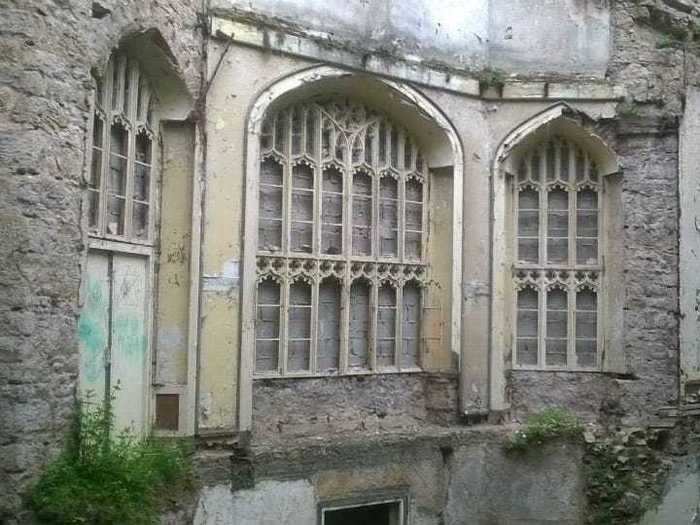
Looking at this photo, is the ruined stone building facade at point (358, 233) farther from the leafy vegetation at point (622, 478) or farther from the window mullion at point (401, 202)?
the leafy vegetation at point (622, 478)

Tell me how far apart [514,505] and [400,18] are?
224 inches

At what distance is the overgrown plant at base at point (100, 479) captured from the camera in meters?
5.92

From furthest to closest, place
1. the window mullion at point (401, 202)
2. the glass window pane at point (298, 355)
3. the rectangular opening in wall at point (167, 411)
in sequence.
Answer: the window mullion at point (401, 202), the glass window pane at point (298, 355), the rectangular opening in wall at point (167, 411)

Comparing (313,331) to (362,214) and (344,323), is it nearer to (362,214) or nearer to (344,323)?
(344,323)

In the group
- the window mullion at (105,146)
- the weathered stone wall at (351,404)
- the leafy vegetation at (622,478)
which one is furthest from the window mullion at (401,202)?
the window mullion at (105,146)

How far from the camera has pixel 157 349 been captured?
8008 mm

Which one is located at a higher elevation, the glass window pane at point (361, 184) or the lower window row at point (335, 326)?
the glass window pane at point (361, 184)

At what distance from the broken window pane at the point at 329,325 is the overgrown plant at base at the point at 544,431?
2.28 metres

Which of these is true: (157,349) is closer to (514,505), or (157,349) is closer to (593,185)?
(514,505)

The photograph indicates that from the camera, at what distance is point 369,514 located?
32.3ft

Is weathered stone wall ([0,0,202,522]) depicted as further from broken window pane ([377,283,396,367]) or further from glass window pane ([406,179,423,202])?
glass window pane ([406,179,423,202])

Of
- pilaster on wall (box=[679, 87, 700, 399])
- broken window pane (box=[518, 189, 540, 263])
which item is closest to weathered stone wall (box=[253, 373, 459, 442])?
broken window pane (box=[518, 189, 540, 263])

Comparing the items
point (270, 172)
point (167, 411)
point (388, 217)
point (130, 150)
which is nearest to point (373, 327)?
point (388, 217)

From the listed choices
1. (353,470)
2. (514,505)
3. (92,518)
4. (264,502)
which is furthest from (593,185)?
(92,518)
